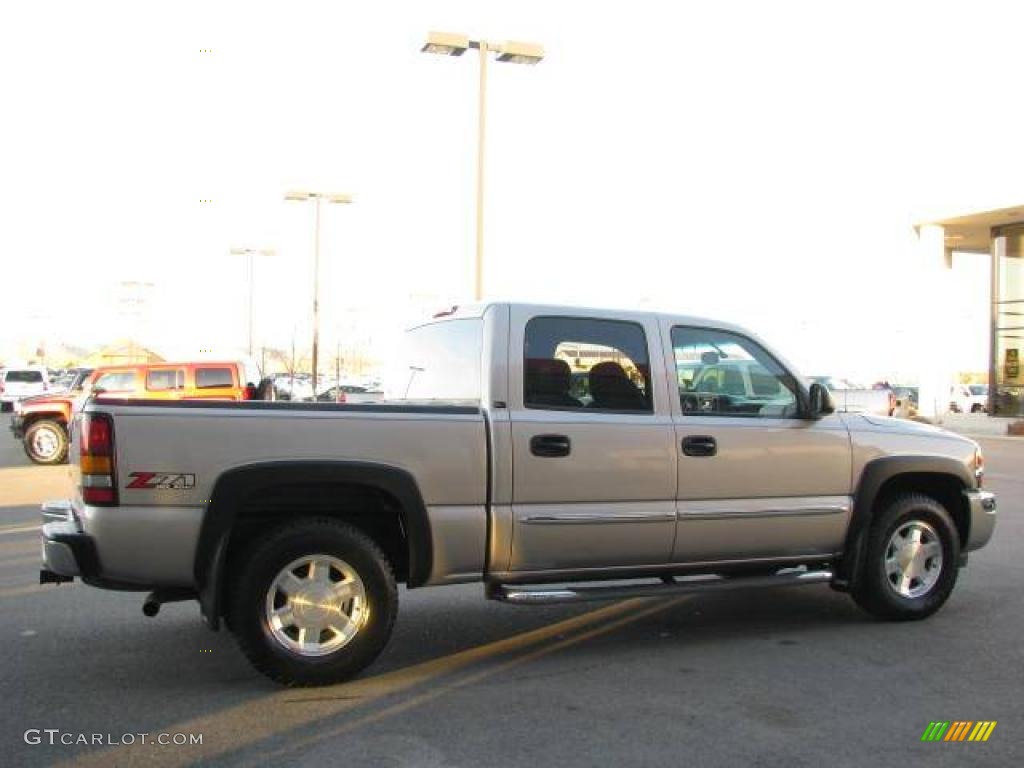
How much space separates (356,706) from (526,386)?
1881 millimetres

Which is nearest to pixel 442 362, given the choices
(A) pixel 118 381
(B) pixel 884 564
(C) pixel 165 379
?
(B) pixel 884 564

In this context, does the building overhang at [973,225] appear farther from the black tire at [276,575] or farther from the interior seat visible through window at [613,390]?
the black tire at [276,575]

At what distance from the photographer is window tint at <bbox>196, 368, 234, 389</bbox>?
18.0 meters

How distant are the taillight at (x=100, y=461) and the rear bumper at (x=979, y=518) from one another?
5.28 metres

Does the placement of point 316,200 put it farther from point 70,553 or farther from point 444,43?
point 70,553

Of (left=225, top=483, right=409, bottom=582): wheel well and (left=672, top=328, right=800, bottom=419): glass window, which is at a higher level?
(left=672, top=328, right=800, bottom=419): glass window

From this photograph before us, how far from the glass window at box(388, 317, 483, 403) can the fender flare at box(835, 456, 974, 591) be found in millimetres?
2544

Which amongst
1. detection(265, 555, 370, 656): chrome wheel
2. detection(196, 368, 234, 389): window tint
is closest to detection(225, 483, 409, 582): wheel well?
detection(265, 555, 370, 656): chrome wheel

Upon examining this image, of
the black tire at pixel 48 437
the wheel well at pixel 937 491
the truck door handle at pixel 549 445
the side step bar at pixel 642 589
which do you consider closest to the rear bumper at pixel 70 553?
the side step bar at pixel 642 589

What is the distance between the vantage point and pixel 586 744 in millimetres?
4246

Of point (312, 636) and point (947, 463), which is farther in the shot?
point (947, 463)

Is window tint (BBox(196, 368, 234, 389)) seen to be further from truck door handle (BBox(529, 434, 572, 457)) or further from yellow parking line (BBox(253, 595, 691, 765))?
truck door handle (BBox(529, 434, 572, 457))

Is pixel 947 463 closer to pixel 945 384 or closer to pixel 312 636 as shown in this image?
pixel 312 636

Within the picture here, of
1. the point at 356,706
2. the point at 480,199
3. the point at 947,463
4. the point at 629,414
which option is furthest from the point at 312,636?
the point at 480,199
